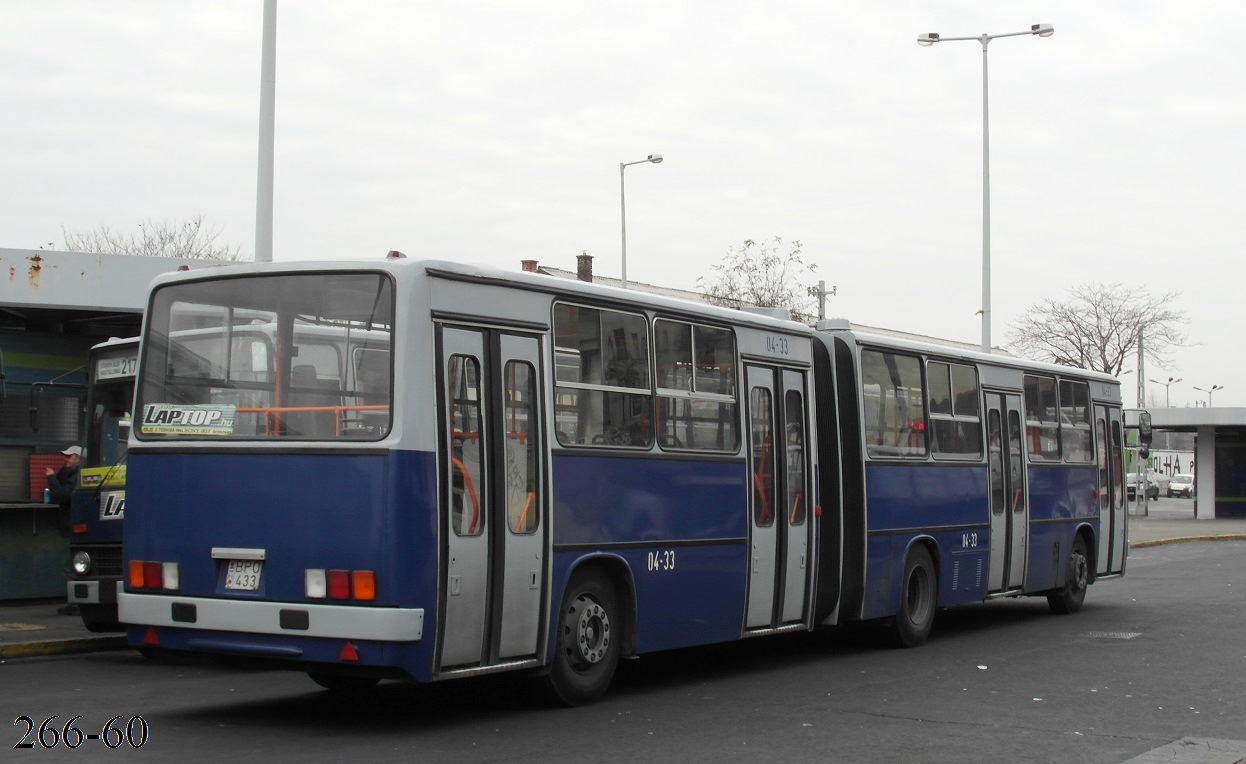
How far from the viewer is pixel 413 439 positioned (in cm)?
916

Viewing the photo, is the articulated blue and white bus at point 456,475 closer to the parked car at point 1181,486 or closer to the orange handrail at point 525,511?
the orange handrail at point 525,511

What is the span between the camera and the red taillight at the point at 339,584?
9102 mm

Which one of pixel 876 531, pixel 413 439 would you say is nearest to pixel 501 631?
pixel 413 439

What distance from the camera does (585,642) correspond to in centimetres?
1073

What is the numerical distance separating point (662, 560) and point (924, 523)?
16.3 feet

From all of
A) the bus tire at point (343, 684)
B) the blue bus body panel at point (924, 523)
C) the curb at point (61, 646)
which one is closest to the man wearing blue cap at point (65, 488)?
the curb at point (61, 646)

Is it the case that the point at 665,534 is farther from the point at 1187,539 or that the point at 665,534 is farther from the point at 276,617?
the point at 1187,539

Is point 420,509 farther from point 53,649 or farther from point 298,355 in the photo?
point 53,649

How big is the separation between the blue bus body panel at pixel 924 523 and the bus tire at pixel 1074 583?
9.85ft

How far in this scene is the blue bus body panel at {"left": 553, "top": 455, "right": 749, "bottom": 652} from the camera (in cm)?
1054

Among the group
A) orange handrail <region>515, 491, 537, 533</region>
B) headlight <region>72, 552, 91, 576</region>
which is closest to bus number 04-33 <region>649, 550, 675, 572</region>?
orange handrail <region>515, 491, 537, 533</region>

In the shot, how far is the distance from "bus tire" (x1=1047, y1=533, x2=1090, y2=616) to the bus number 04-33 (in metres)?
9.22

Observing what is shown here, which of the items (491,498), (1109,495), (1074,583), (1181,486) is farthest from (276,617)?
(1181,486)

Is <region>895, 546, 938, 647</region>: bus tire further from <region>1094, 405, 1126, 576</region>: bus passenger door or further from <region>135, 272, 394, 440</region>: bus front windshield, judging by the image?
<region>135, 272, 394, 440</region>: bus front windshield
